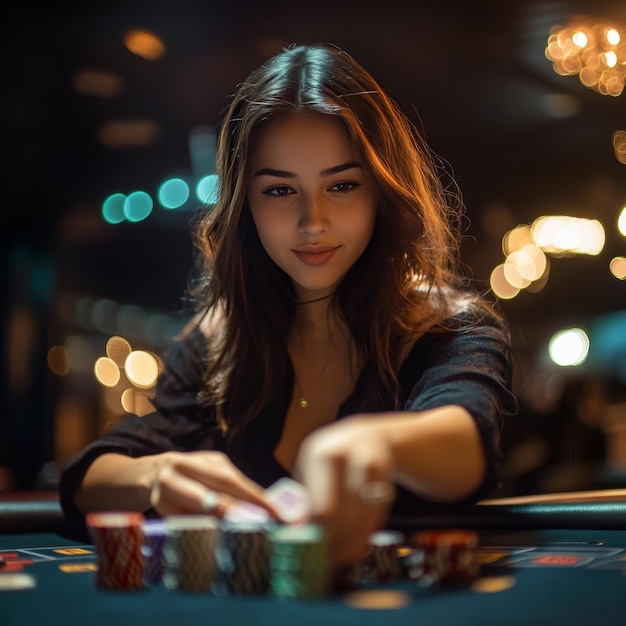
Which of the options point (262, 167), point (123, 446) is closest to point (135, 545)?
point (123, 446)

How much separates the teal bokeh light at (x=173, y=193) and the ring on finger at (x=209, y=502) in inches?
223

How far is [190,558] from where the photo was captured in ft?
3.76

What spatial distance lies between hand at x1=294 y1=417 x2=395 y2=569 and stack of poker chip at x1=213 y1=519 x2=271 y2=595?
0.08 m

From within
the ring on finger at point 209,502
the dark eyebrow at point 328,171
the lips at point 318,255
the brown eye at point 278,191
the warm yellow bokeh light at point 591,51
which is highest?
the warm yellow bokeh light at point 591,51

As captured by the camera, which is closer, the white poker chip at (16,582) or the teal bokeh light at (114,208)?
the white poker chip at (16,582)

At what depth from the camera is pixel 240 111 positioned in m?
2.02

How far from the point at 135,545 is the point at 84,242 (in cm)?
607

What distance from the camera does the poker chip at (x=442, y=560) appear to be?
1.17 metres

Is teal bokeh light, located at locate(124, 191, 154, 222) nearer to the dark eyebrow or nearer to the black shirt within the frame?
the black shirt

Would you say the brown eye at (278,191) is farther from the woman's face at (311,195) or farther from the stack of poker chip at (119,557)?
the stack of poker chip at (119,557)

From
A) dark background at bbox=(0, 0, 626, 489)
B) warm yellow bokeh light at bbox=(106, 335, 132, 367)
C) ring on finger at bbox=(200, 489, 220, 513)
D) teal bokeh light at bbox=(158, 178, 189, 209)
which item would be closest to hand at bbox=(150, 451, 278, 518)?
ring on finger at bbox=(200, 489, 220, 513)

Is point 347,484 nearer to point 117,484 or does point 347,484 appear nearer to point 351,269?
point 117,484

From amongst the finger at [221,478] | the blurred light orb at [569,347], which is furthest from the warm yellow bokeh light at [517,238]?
the finger at [221,478]

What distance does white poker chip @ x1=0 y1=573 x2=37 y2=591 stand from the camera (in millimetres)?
1200
